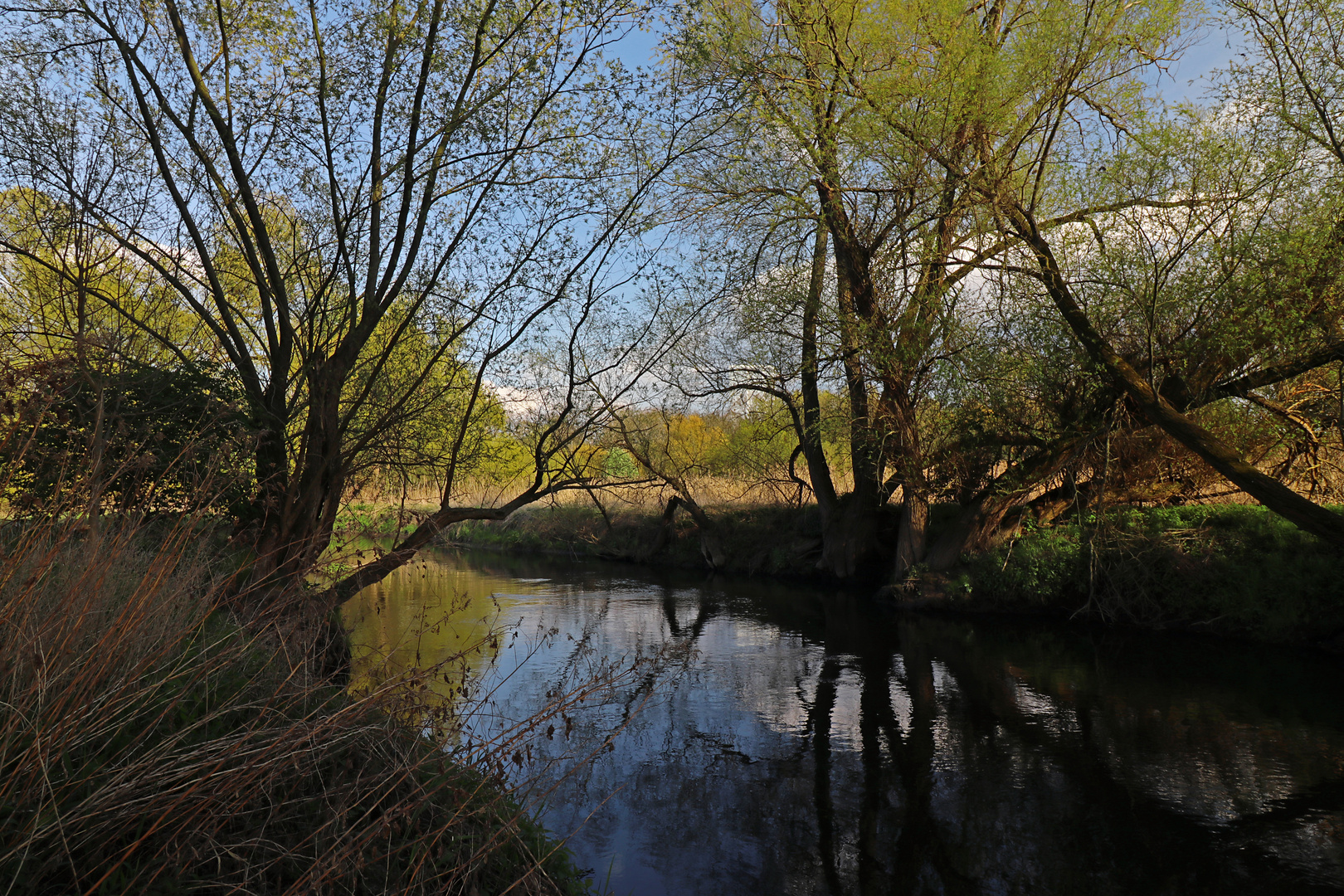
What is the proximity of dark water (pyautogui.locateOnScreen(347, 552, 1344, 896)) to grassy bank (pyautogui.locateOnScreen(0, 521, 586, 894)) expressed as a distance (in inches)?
88.2

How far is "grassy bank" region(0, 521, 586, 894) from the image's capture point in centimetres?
245

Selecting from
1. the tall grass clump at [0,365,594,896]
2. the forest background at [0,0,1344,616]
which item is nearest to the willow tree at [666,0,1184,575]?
the forest background at [0,0,1344,616]

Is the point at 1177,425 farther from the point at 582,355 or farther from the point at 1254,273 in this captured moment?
the point at 582,355

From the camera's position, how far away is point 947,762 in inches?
291

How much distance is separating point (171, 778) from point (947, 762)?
21.8 ft

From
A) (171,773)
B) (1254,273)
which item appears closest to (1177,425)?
(1254,273)

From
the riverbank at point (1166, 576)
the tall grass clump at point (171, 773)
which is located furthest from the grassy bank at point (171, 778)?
the riverbank at point (1166, 576)

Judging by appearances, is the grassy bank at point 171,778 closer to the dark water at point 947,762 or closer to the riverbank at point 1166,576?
the dark water at point 947,762

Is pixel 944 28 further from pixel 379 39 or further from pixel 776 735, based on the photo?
pixel 776 735

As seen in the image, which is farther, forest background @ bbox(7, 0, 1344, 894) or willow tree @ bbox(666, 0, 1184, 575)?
willow tree @ bbox(666, 0, 1184, 575)

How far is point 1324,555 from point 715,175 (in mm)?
11619

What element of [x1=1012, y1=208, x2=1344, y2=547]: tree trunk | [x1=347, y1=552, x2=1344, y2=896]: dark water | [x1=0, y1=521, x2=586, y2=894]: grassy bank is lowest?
[x1=347, y1=552, x2=1344, y2=896]: dark water

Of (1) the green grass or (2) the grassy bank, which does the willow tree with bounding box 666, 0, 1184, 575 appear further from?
(2) the grassy bank

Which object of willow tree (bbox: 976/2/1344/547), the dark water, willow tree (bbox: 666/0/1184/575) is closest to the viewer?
the dark water
